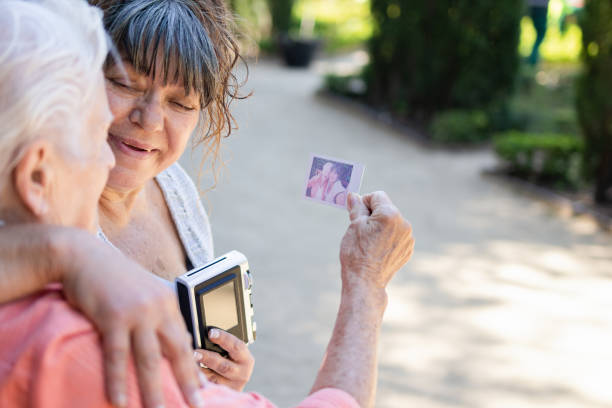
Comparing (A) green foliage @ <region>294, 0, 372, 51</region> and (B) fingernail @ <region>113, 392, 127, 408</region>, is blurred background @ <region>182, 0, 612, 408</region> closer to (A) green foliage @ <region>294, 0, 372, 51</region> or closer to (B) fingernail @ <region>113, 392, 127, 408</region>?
(B) fingernail @ <region>113, 392, 127, 408</region>

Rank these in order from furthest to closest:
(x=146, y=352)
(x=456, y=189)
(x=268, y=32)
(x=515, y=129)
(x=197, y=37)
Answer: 1. (x=268, y=32)
2. (x=515, y=129)
3. (x=456, y=189)
4. (x=197, y=37)
5. (x=146, y=352)

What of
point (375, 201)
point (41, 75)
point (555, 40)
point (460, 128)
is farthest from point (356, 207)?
point (555, 40)

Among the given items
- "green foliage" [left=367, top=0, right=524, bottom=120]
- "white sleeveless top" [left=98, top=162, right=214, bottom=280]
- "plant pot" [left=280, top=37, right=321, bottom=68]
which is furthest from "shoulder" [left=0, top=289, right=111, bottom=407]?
"plant pot" [left=280, top=37, right=321, bottom=68]

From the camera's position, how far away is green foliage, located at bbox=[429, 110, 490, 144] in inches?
358

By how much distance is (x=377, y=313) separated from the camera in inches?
53.7

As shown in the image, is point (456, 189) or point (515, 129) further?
point (515, 129)

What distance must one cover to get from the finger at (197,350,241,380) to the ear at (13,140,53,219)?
65 cm

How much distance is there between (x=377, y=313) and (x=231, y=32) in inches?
32.8

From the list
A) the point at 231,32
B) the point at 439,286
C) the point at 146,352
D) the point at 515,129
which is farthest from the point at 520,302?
the point at 515,129

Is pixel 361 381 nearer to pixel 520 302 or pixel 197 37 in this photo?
pixel 197 37

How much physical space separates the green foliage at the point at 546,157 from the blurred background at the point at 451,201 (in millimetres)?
18

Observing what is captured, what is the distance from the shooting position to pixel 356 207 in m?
1.56

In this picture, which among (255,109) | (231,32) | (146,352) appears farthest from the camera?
(255,109)

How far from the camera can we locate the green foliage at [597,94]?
21.8 feet
